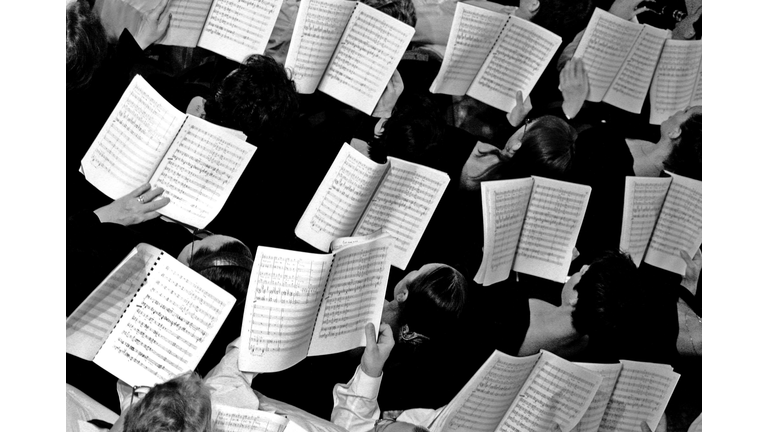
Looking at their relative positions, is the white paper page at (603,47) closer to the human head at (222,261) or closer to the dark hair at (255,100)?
the dark hair at (255,100)

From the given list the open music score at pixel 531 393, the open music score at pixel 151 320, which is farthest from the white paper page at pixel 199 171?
the open music score at pixel 531 393

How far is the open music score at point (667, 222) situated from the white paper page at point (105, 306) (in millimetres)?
1576

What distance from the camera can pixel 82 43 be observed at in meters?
1.80

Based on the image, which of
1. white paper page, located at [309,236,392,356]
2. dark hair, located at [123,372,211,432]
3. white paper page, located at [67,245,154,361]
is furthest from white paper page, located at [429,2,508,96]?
dark hair, located at [123,372,211,432]

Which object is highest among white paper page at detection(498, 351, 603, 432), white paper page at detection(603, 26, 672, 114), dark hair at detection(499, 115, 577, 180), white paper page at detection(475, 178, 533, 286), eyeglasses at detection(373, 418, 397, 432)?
white paper page at detection(603, 26, 672, 114)

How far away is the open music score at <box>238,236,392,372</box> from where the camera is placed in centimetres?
203

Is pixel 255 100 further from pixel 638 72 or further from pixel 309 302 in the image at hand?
pixel 638 72

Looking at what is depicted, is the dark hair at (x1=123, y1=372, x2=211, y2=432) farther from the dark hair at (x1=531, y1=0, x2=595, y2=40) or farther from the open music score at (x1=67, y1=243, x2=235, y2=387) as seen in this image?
the dark hair at (x1=531, y1=0, x2=595, y2=40)

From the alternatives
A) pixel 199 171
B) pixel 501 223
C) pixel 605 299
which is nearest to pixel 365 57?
pixel 199 171

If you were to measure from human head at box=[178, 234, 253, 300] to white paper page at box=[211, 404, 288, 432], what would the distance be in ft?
0.95

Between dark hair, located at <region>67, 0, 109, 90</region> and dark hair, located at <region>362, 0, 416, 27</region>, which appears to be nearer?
dark hair, located at <region>67, 0, 109, 90</region>

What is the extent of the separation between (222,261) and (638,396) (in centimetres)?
149

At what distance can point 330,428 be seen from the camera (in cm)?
213
